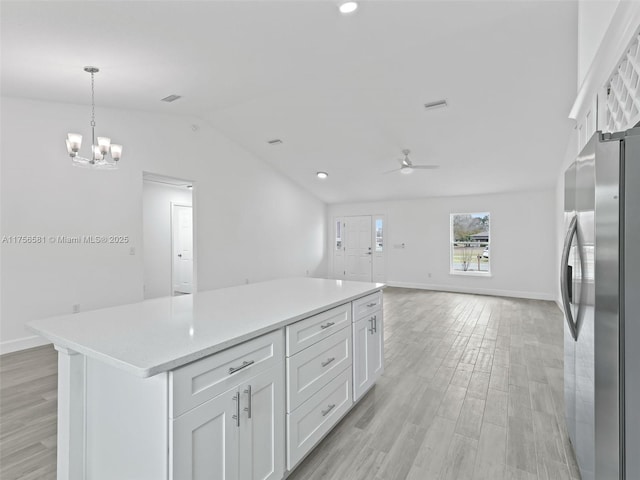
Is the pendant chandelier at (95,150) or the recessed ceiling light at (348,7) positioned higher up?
the recessed ceiling light at (348,7)

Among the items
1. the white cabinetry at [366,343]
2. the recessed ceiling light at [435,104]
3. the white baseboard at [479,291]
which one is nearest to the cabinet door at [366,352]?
the white cabinetry at [366,343]

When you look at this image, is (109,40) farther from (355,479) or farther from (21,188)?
(355,479)

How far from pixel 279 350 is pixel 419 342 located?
2.79 meters

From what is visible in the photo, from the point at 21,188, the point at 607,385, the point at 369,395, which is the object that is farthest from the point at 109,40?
the point at 607,385

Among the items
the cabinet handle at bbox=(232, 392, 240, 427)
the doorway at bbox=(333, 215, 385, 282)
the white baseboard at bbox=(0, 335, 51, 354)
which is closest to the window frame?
the doorway at bbox=(333, 215, 385, 282)

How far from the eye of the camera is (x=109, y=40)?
2715mm

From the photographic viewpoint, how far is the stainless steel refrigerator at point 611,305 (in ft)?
3.89

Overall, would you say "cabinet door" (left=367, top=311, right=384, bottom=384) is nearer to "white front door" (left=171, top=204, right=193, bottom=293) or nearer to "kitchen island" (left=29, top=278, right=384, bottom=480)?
"kitchen island" (left=29, top=278, right=384, bottom=480)

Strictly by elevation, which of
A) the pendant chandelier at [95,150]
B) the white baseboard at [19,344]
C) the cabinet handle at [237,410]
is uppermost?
the pendant chandelier at [95,150]

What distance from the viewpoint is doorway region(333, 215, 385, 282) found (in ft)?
28.7

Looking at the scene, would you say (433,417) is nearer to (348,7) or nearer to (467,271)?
(348,7)

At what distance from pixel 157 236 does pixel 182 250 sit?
0.69 m

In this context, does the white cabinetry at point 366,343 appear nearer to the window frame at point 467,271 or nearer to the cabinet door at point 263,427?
the cabinet door at point 263,427

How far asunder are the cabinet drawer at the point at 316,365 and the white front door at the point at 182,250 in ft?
19.8
